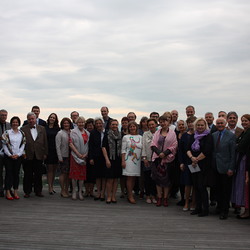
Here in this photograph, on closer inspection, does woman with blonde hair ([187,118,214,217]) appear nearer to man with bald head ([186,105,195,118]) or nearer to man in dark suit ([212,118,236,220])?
man in dark suit ([212,118,236,220])

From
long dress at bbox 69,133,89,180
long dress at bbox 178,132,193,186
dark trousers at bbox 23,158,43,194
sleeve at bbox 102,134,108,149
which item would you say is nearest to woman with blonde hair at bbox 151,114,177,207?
long dress at bbox 178,132,193,186

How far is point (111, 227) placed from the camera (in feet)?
18.1

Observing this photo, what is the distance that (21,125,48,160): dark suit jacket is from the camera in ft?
25.6

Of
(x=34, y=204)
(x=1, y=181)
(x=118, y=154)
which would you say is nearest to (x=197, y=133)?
(x=118, y=154)

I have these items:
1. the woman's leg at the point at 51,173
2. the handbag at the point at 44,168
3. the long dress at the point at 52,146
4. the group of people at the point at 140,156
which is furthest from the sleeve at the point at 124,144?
the handbag at the point at 44,168

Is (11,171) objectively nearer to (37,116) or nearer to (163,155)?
(37,116)

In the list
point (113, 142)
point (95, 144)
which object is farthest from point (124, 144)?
point (95, 144)

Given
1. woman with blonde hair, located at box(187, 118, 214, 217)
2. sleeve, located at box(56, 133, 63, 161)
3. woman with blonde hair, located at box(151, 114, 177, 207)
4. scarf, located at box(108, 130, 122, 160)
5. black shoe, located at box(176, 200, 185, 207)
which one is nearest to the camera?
woman with blonde hair, located at box(187, 118, 214, 217)

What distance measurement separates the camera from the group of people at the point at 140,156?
6273mm

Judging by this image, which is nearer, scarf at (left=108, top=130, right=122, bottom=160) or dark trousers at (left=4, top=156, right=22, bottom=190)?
scarf at (left=108, top=130, right=122, bottom=160)

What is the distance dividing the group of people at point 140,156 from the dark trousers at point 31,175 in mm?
21

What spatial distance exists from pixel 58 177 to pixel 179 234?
3809 mm

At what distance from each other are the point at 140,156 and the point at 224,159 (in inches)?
73.1

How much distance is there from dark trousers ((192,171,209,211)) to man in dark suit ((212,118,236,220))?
0.28 meters
